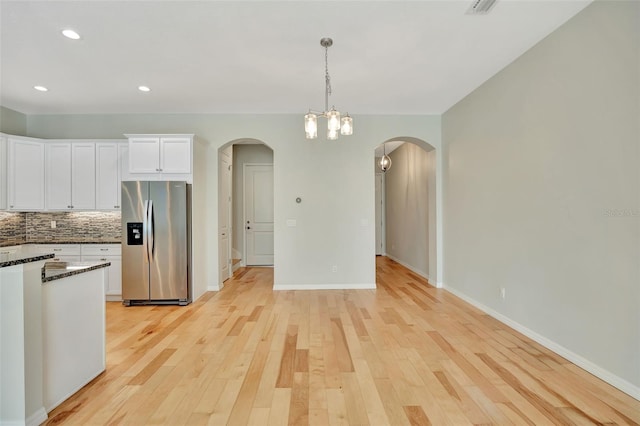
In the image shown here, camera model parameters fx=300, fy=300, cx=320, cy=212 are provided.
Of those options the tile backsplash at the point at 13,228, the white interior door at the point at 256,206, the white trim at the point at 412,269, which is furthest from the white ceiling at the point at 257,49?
the white trim at the point at 412,269

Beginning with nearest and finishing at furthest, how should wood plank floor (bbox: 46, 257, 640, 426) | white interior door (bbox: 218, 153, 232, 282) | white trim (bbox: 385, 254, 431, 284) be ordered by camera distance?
wood plank floor (bbox: 46, 257, 640, 426) → white interior door (bbox: 218, 153, 232, 282) → white trim (bbox: 385, 254, 431, 284)

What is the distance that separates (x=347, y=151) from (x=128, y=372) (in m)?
4.05

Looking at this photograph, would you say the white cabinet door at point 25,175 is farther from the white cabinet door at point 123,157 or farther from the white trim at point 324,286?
the white trim at point 324,286

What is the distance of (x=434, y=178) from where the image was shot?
203 inches

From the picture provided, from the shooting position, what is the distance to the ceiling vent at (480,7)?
231cm

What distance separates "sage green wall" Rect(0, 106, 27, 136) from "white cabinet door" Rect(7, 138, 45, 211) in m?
0.45

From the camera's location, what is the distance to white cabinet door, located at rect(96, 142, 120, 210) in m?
4.58

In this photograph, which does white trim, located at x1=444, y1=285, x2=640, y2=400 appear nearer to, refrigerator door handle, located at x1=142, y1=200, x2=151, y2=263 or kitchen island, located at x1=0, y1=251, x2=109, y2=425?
kitchen island, located at x1=0, y1=251, x2=109, y2=425

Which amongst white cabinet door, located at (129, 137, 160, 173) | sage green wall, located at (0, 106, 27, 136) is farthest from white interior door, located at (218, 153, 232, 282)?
sage green wall, located at (0, 106, 27, 136)

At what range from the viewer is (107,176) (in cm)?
459

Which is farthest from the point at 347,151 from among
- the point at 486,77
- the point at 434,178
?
the point at 486,77

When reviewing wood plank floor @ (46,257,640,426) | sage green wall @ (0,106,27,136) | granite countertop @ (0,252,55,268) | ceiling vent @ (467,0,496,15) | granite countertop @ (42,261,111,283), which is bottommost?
wood plank floor @ (46,257,640,426)

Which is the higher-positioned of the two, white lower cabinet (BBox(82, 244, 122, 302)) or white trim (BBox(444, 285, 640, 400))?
white lower cabinet (BBox(82, 244, 122, 302))

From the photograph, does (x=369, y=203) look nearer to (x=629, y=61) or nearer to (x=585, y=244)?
(x=585, y=244)
